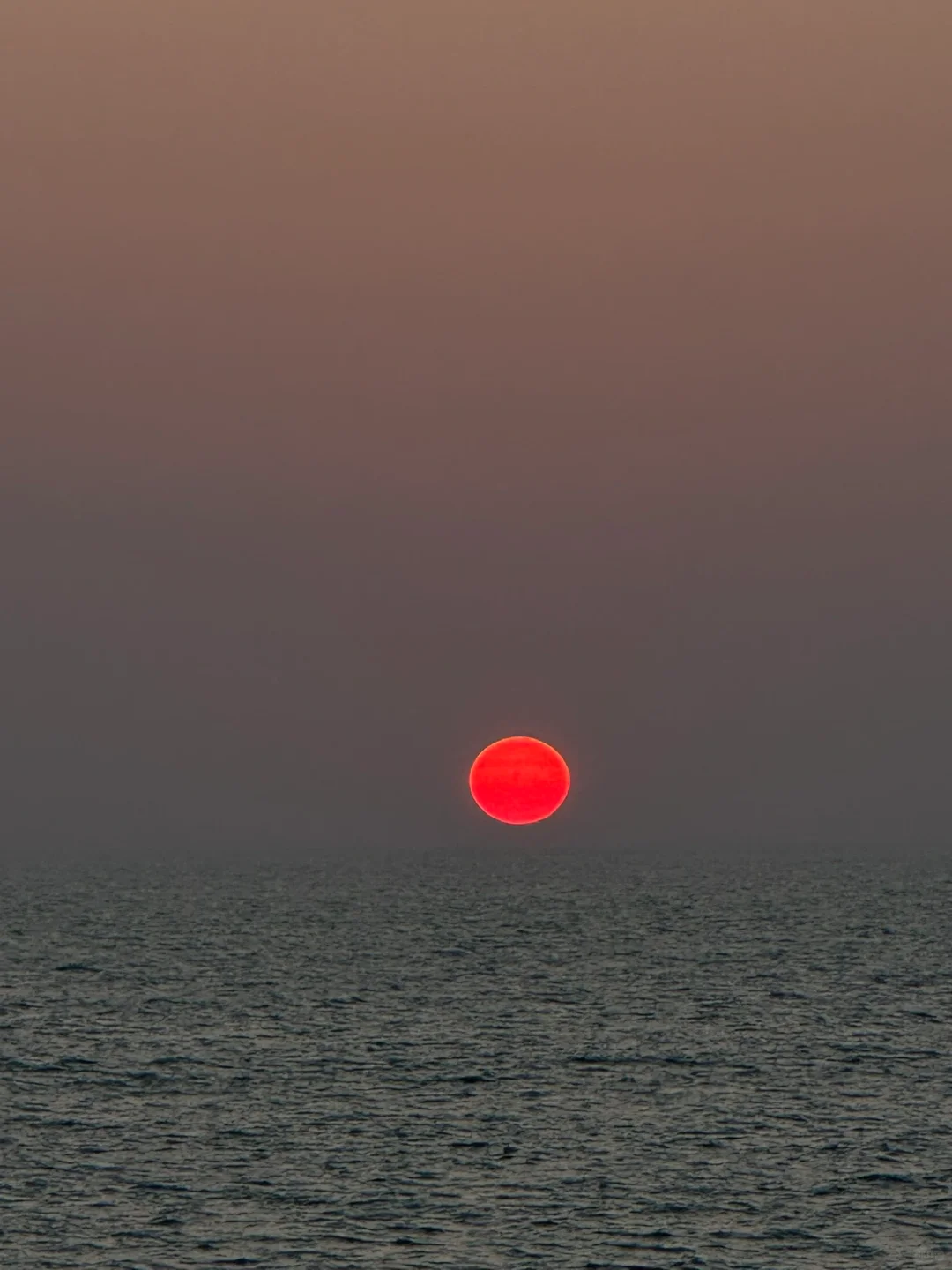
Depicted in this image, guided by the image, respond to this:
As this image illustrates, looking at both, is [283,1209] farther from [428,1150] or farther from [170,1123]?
[170,1123]

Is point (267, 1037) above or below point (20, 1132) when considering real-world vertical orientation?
above

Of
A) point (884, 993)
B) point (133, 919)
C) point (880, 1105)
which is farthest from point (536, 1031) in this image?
point (133, 919)

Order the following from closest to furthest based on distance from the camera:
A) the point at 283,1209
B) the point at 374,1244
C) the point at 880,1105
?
the point at 374,1244
the point at 283,1209
the point at 880,1105

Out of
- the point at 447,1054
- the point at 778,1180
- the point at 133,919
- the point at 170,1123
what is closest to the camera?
the point at 778,1180

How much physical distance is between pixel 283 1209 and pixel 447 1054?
94.0 feet

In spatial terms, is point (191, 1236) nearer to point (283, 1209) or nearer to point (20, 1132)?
point (283, 1209)

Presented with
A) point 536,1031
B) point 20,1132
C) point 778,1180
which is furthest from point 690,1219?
point 536,1031

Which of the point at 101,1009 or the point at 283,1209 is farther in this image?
the point at 101,1009

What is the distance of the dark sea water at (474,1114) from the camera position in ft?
164

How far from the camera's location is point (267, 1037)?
Answer: 86.6m

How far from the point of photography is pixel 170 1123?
211ft

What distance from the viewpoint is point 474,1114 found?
66688 millimetres

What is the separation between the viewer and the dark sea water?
50.0m

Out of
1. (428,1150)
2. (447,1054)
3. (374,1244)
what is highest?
(447,1054)
